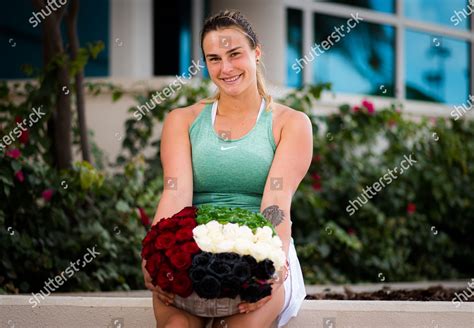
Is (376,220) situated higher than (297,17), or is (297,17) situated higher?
(297,17)

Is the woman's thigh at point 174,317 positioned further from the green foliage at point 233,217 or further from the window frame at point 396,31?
the window frame at point 396,31

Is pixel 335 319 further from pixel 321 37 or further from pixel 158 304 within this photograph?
pixel 321 37

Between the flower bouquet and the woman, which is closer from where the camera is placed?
the flower bouquet

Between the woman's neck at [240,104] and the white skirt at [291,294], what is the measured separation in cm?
66

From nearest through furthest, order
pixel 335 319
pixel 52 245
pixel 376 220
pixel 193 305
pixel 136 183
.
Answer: pixel 193 305, pixel 335 319, pixel 52 245, pixel 136 183, pixel 376 220

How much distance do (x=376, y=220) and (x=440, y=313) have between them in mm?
3648

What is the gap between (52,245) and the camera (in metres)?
5.46

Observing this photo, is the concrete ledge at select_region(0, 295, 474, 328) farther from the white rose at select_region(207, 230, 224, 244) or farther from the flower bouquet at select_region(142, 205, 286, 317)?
the white rose at select_region(207, 230, 224, 244)

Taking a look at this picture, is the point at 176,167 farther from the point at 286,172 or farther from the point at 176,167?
the point at 286,172

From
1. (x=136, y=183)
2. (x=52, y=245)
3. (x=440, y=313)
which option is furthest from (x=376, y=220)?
(x=440, y=313)

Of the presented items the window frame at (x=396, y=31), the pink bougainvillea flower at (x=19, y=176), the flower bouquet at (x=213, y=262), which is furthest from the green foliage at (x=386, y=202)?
the flower bouquet at (x=213, y=262)

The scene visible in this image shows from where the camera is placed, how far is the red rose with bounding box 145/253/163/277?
3078mm

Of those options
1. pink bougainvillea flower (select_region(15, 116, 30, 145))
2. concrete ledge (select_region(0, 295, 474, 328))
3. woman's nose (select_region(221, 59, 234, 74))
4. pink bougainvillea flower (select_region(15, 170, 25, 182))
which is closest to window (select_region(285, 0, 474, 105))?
pink bougainvillea flower (select_region(15, 116, 30, 145))

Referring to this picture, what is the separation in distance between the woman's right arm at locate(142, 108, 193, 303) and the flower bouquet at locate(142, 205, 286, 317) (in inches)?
18.4
